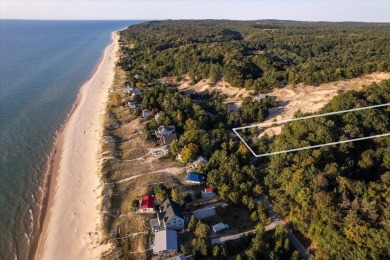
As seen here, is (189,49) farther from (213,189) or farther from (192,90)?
(213,189)

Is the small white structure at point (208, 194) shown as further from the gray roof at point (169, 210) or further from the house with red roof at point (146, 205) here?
the house with red roof at point (146, 205)

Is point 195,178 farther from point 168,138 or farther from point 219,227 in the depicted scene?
point 168,138

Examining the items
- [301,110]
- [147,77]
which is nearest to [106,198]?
[301,110]

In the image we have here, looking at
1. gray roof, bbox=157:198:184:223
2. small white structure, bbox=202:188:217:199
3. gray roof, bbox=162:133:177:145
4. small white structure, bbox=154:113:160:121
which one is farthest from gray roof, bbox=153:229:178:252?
small white structure, bbox=154:113:160:121

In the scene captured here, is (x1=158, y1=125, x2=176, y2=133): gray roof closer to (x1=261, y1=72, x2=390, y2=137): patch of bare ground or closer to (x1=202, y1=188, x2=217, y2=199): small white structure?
(x1=202, y1=188, x2=217, y2=199): small white structure

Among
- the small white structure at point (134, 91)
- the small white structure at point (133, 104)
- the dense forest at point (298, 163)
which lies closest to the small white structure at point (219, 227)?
the dense forest at point (298, 163)
